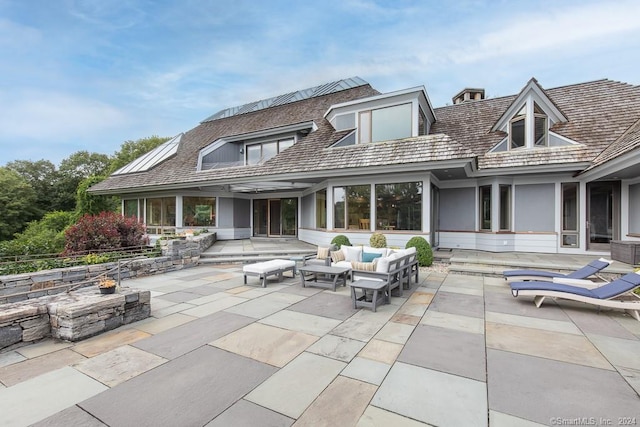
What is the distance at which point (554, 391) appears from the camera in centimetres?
286

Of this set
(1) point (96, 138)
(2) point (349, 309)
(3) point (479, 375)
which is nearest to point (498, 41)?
(2) point (349, 309)

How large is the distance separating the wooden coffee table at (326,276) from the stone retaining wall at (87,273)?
429 centimetres

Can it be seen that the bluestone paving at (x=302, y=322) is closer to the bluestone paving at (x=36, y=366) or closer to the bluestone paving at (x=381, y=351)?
the bluestone paving at (x=381, y=351)

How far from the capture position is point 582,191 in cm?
1043

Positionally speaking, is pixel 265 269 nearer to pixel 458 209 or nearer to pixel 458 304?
pixel 458 304

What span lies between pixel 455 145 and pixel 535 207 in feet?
14.9

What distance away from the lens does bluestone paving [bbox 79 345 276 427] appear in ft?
8.21

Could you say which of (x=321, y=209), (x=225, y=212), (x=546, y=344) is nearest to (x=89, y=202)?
(x=225, y=212)

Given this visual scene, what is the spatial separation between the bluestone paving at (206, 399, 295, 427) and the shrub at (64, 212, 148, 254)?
8418mm

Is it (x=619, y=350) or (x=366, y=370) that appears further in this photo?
(x=619, y=350)

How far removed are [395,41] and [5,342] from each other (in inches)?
605

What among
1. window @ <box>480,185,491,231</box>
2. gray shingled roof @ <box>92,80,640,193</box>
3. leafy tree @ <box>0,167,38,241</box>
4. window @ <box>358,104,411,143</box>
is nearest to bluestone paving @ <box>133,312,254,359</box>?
gray shingled roof @ <box>92,80,640,193</box>

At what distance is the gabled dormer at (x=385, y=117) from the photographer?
10.5 m

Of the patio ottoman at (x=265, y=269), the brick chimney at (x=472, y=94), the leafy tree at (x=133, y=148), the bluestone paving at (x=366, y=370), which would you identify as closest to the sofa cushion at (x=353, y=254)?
the patio ottoman at (x=265, y=269)
